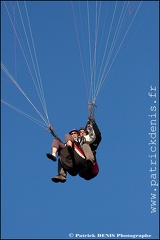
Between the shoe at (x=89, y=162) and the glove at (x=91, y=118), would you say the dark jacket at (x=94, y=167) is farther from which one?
the shoe at (x=89, y=162)

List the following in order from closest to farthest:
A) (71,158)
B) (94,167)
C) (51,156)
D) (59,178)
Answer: (51,156) < (59,178) < (71,158) < (94,167)

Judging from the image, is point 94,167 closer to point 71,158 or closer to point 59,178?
point 71,158

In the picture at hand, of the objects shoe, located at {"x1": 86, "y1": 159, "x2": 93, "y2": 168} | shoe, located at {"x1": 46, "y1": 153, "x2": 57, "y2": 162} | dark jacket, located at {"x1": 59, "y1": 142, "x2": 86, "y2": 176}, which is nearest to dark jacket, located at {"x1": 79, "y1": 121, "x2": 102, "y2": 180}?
shoe, located at {"x1": 86, "y1": 159, "x2": 93, "y2": 168}

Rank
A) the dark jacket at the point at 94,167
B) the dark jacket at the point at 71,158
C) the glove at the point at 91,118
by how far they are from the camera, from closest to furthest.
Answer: the dark jacket at the point at 71,158 < the dark jacket at the point at 94,167 < the glove at the point at 91,118

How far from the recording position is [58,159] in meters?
15.5

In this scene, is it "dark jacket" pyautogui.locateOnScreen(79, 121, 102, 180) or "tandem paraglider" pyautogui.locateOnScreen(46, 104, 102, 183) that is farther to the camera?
"dark jacket" pyautogui.locateOnScreen(79, 121, 102, 180)

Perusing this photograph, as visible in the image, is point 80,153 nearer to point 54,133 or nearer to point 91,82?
point 54,133

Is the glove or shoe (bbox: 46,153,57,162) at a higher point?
the glove

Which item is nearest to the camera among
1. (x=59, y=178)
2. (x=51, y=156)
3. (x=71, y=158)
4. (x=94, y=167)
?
(x=51, y=156)

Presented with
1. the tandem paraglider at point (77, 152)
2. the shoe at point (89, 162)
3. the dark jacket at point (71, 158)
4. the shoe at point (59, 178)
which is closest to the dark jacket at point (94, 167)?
the tandem paraglider at point (77, 152)

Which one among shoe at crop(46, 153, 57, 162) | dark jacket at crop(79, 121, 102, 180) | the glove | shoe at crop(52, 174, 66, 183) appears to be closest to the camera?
shoe at crop(46, 153, 57, 162)

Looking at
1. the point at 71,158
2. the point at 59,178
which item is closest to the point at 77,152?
the point at 71,158

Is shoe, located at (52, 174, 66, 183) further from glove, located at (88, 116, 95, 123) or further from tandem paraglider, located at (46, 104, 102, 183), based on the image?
glove, located at (88, 116, 95, 123)

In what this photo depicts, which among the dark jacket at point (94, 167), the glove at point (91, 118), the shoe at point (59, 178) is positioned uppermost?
the glove at point (91, 118)
